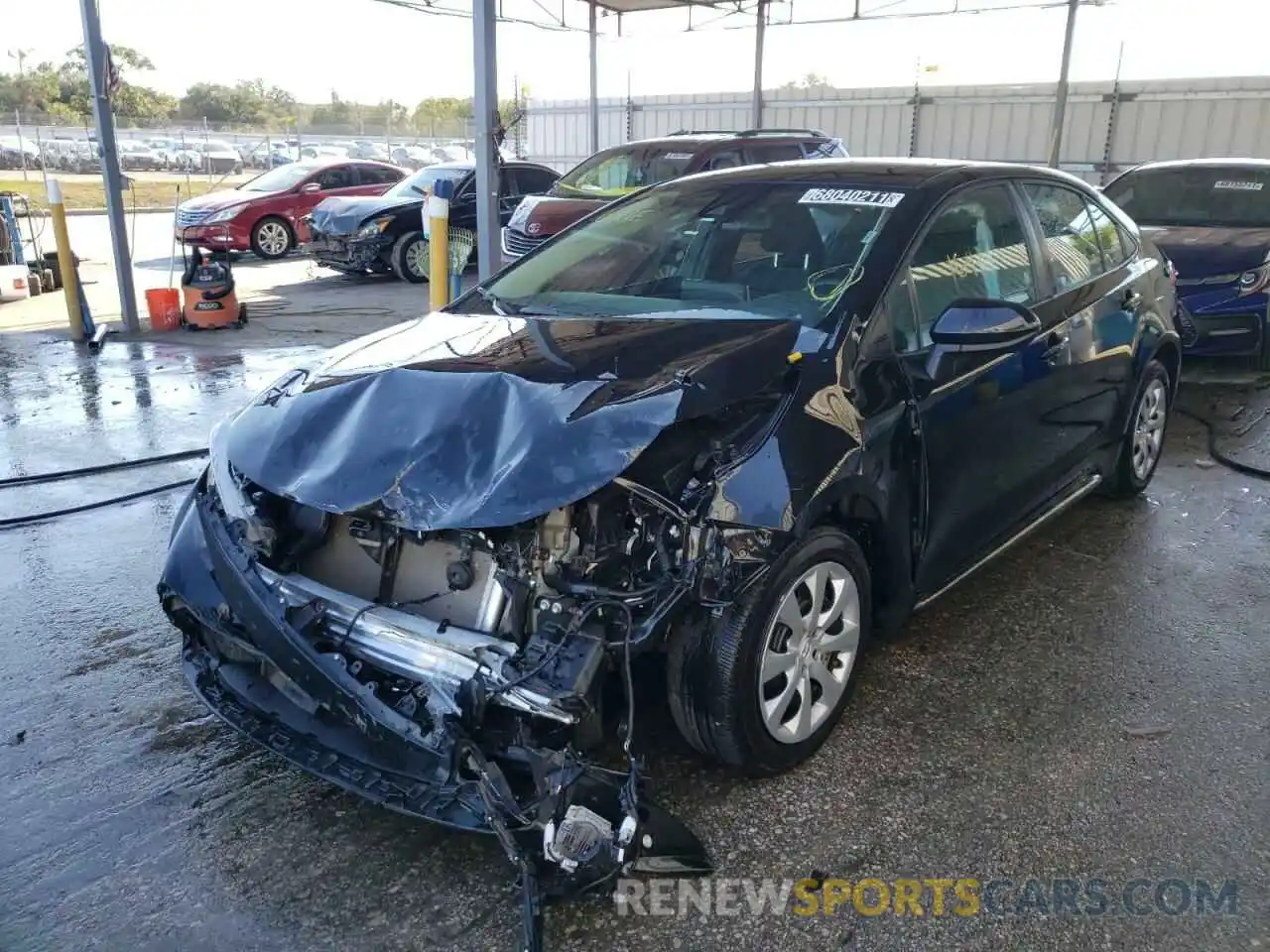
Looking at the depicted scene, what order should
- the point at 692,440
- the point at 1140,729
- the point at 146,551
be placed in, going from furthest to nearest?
the point at 146,551
the point at 1140,729
the point at 692,440

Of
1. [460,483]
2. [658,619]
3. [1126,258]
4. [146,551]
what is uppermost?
[1126,258]

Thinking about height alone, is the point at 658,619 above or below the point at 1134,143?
below

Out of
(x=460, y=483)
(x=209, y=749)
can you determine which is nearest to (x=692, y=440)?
(x=460, y=483)

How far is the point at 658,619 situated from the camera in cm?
246

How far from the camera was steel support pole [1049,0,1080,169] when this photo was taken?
14711 mm

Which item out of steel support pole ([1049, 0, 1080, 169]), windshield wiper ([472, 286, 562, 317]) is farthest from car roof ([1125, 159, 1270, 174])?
windshield wiper ([472, 286, 562, 317])

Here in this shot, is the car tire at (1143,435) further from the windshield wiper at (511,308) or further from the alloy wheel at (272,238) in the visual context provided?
the alloy wheel at (272,238)

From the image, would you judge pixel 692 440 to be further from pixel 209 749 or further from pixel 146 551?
pixel 146 551

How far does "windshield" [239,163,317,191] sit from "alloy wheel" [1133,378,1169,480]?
13.7 metres

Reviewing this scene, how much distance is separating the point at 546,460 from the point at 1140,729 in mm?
2092

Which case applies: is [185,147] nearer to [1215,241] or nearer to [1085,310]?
[1215,241]

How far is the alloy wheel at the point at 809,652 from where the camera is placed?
2.75 m

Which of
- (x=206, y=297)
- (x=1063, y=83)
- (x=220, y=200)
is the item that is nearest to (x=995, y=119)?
(x=1063, y=83)

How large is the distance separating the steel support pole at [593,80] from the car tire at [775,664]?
14946mm
